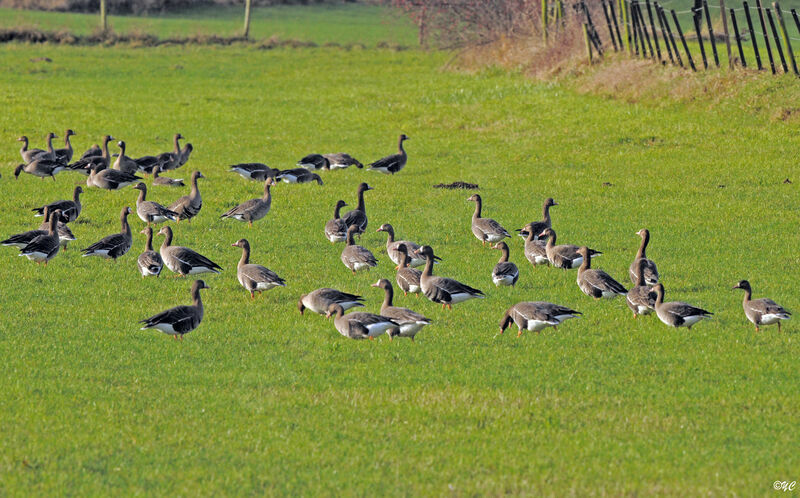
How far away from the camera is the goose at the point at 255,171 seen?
27766mm

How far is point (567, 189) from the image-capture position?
26547 millimetres

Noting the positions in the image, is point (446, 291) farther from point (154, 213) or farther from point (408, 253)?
point (154, 213)

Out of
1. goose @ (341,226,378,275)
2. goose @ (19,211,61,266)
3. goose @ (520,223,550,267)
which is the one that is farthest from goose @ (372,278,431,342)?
goose @ (19,211,61,266)

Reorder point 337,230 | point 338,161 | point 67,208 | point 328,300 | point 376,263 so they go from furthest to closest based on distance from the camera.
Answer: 1. point 338,161
2. point 67,208
3. point 337,230
4. point 376,263
5. point 328,300

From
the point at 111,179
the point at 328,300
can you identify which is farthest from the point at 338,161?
the point at 328,300

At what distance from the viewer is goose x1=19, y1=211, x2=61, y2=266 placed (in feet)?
59.0

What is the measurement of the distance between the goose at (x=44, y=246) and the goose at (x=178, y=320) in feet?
16.6

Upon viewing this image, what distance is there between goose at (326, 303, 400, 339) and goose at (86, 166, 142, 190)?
1419 cm

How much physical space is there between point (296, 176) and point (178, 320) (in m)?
14.3

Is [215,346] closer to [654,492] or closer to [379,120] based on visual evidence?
[654,492]

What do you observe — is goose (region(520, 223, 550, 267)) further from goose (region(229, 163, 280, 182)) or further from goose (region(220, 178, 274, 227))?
goose (region(229, 163, 280, 182))

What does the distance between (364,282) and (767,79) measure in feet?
71.0

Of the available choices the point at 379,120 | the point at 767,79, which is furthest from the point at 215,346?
the point at 379,120

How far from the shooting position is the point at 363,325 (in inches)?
528
